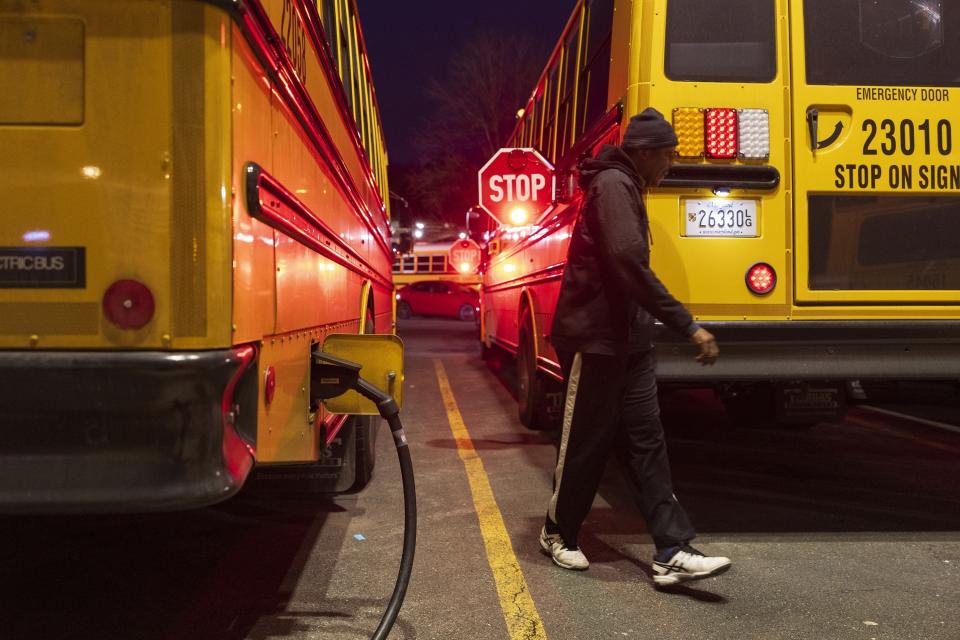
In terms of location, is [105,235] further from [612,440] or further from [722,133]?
[722,133]

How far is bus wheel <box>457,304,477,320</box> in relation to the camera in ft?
89.5

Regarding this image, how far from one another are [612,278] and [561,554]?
125cm

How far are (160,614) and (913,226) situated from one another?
3785mm

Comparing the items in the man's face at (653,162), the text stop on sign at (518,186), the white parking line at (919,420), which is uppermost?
the text stop on sign at (518,186)

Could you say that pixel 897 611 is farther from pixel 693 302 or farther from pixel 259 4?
pixel 259 4

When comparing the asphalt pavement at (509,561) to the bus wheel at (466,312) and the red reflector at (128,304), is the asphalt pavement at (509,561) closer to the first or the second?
the red reflector at (128,304)

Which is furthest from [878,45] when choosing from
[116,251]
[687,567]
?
[116,251]

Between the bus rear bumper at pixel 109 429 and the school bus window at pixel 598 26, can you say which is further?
the school bus window at pixel 598 26

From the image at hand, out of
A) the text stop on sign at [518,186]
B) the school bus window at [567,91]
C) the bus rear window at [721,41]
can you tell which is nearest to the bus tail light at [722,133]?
the bus rear window at [721,41]

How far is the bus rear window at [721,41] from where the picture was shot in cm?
382

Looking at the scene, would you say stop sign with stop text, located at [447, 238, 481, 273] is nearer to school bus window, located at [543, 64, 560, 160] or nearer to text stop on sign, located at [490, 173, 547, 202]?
school bus window, located at [543, 64, 560, 160]

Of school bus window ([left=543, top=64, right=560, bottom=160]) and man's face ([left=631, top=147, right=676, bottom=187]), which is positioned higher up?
school bus window ([left=543, top=64, right=560, bottom=160])

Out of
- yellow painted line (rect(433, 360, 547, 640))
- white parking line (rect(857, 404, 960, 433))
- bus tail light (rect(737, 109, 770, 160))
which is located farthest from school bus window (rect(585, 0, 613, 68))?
white parking line (rect(857, 404, 960, 433))

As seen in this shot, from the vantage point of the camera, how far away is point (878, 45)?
393cm
